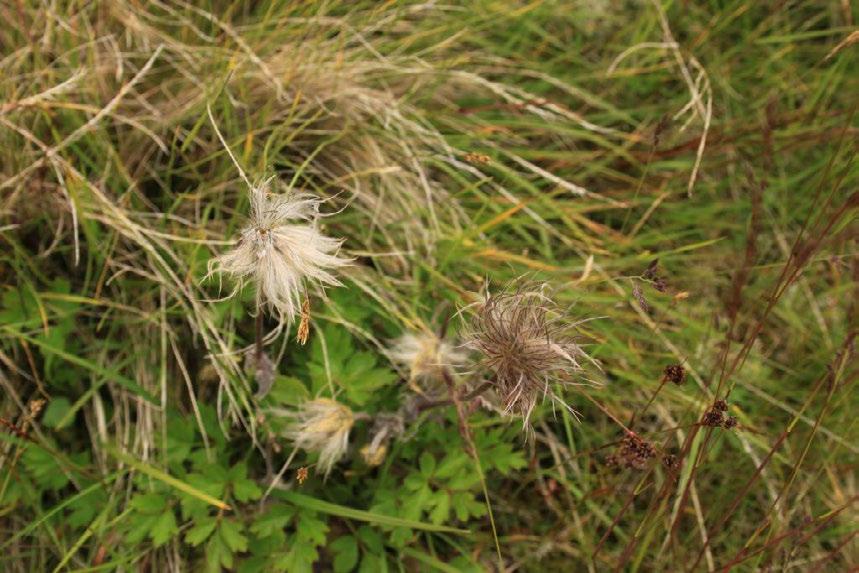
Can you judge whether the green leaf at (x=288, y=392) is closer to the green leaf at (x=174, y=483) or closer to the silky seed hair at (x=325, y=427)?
the silky seed hair at (x=325, y=427)

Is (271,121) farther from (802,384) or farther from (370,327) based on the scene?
(802,384)

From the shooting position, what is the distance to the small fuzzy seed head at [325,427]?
1.79m

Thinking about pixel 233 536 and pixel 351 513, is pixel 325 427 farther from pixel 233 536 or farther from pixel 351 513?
pixel 233 536

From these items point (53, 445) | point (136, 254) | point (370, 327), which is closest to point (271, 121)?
Answer: point (136, 254)

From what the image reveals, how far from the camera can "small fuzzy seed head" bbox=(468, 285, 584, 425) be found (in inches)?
57.0

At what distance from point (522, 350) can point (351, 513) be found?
2.06 ft

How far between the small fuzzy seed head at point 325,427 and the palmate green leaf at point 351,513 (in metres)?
0.08

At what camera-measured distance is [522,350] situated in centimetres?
145

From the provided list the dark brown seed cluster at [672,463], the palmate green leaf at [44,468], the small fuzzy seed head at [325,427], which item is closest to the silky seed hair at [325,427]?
the small fuzzy seed head at [325,427]

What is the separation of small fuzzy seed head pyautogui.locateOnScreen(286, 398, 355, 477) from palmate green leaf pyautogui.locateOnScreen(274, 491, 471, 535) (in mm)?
83

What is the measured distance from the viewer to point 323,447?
1855 mm

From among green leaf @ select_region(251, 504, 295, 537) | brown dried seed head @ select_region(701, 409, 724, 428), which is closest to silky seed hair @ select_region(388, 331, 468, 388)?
green leaf @ select_region(251, 504, 295, 537)

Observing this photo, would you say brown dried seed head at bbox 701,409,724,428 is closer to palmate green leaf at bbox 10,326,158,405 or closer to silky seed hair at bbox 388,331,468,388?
silky seed hair at bbox 388,331,468,388

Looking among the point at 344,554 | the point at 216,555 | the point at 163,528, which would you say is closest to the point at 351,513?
the point at 344,554
